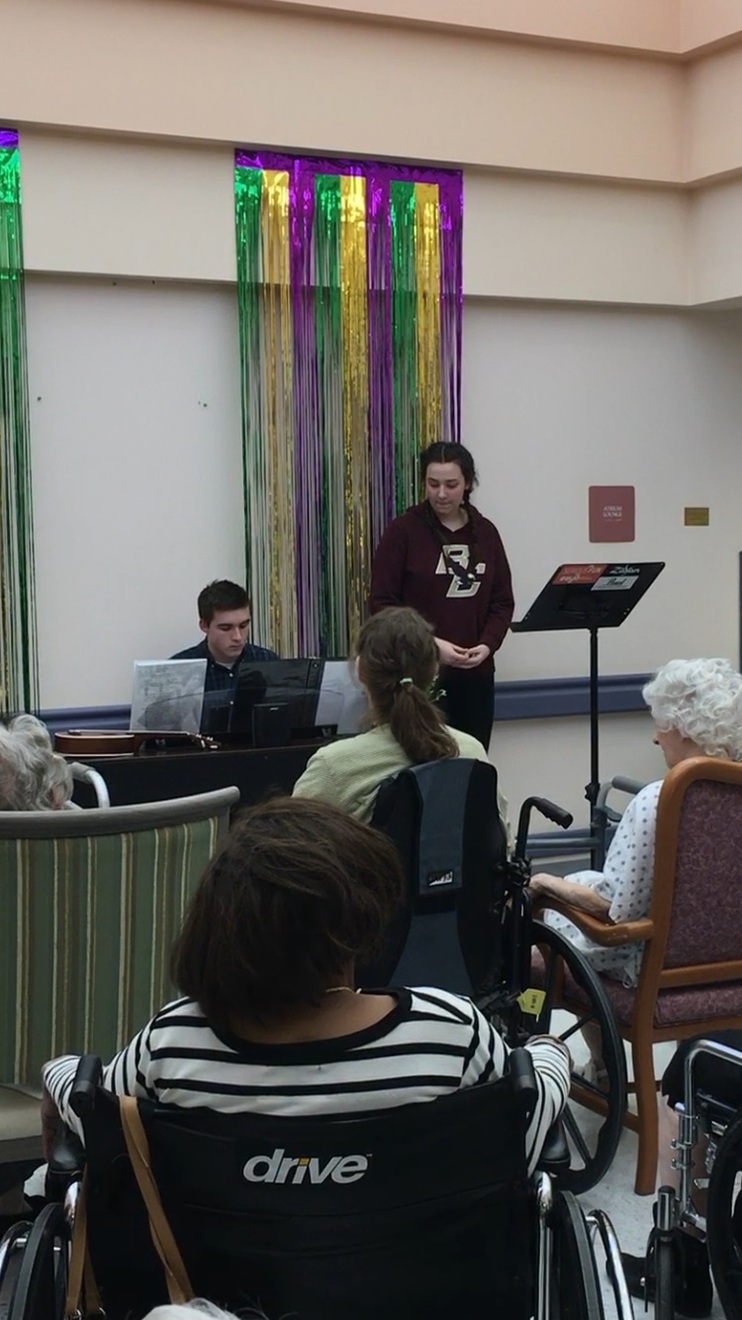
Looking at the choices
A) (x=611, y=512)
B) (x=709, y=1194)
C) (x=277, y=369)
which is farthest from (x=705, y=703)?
(x=611, y=512)

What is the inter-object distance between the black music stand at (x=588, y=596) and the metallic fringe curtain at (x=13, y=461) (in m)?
1.60

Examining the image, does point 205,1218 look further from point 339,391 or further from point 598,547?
point 598,547

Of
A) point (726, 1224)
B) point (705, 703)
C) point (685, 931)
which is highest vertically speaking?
point (705, 703)

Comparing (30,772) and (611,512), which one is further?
(611,512)

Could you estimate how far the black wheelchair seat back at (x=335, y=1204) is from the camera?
4.10ft

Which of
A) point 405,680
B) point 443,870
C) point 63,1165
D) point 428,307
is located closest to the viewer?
point 63,1165

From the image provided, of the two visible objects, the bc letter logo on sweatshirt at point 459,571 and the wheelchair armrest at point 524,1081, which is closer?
the wheelchair armrest at point 524,1081

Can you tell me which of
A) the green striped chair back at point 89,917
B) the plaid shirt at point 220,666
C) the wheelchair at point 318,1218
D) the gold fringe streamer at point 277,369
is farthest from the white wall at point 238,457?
the wheelchair at point 318,1218

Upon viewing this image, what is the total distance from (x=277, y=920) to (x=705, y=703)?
1.50m

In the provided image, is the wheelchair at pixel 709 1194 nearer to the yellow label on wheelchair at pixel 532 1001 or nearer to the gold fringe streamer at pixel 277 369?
the yellow label on wheelchair at pixel 532 1001

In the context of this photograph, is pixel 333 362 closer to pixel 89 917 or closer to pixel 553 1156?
pixel 89 917

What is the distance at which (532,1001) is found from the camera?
2562 millimetres

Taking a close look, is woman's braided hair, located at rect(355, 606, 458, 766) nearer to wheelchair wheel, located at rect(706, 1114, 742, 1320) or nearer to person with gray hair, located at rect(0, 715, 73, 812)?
person with gray hair, located at rect(0, 715, 73, 812)

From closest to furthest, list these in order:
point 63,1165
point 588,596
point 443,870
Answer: point 63,1165 → point 443,870 → point 588,596
